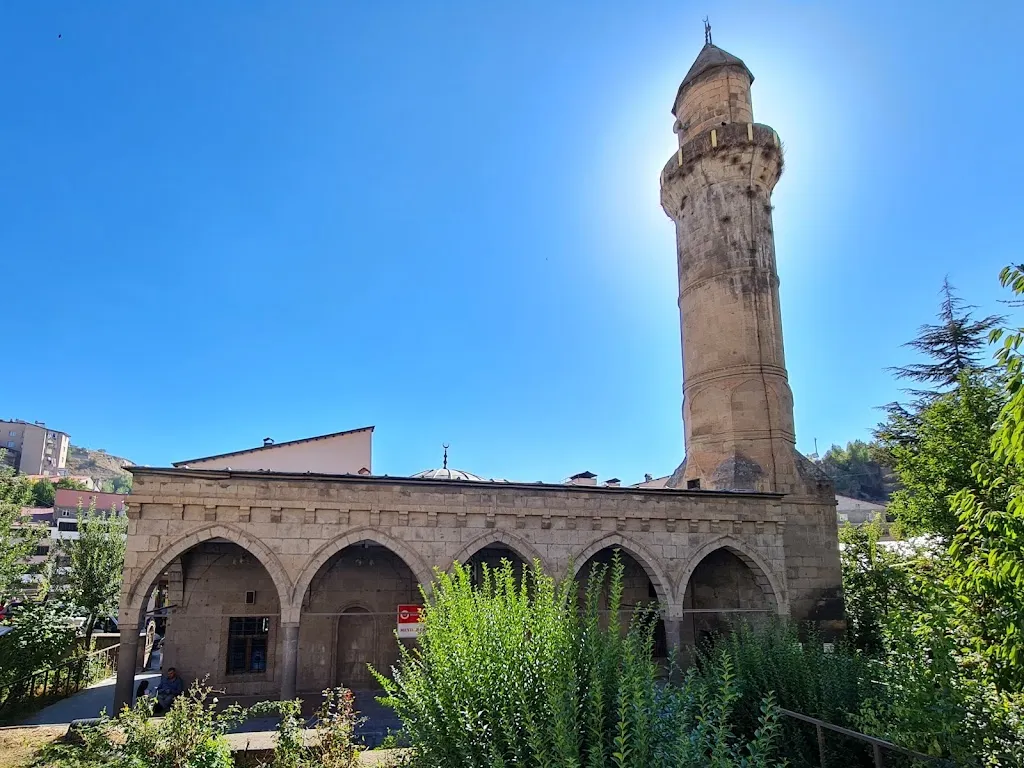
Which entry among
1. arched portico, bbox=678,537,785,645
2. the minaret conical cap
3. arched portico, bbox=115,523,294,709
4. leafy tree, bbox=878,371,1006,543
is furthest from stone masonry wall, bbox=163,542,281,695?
the minaret conical cap

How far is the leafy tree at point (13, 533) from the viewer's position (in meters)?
11.9

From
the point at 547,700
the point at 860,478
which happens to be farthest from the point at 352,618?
the point at 860,478

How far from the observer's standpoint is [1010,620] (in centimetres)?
588

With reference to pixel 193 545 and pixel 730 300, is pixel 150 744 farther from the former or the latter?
pixel 730 300

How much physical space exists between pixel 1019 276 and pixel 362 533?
10.5 metres

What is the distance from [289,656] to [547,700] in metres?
8.63

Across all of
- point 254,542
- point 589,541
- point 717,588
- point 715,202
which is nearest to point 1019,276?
point 589,541

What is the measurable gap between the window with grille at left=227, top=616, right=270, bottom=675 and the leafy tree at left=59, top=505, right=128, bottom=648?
22.4 feet

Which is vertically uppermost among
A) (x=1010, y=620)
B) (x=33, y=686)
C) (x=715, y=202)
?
(x=715, y=202)

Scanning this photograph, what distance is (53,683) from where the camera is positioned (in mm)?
12547

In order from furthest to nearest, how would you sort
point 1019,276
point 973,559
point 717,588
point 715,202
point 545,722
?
point 715,202, point 717,588, point 973,559, point 1019,276, point 545,722

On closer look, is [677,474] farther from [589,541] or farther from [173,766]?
[173,766]

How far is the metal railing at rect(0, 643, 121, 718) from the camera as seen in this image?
36.1ft

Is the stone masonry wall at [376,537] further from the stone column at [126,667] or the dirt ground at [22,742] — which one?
the dirt ground at [22,742]
